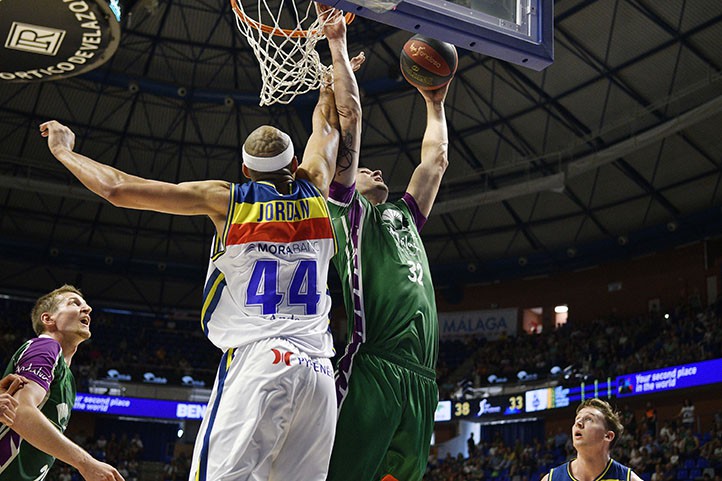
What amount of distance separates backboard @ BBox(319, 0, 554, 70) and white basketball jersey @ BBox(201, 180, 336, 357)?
1.58 meters

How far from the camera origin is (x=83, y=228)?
30.0m

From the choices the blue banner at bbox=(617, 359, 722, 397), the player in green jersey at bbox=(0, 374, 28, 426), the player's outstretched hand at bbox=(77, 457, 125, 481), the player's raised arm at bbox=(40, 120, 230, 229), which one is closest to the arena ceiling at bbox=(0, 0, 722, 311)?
the blue banner at bbox=(617, 359, 722, 397)

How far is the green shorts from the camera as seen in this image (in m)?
4.88

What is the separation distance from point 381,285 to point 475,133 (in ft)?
63.3

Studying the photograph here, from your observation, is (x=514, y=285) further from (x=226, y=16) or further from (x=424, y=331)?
(x=424, y=331)

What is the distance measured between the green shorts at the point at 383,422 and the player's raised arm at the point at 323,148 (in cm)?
122

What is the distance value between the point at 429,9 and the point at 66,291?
2.84m

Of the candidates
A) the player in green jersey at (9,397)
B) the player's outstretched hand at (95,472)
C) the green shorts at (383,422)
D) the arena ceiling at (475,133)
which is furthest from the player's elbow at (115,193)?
the arena ceiling at (475,133)

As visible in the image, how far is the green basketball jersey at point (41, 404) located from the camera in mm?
4469

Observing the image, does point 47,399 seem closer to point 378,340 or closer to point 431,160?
point 378,340

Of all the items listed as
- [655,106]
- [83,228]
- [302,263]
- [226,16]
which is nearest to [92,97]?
[226,16]

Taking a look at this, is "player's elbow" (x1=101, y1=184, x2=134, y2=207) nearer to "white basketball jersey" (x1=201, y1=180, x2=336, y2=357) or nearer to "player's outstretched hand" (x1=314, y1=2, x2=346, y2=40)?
"white basketball jersey" (x1=201, y1=180, x2=336, y2=357)

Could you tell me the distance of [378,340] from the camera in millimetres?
5156

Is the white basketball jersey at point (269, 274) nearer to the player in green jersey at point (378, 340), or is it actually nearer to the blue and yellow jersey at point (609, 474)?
the player in green jersey at point (378, 340)
